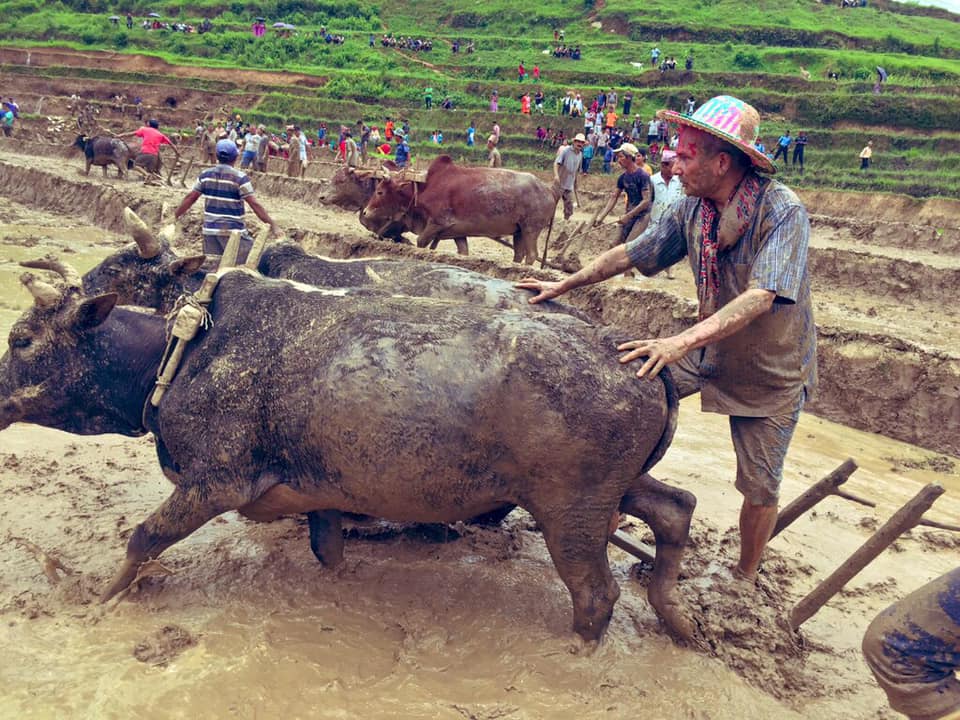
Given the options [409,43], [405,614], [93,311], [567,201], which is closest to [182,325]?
[93,311]

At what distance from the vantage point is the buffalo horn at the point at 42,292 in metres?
4.24

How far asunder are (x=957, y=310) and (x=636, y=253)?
402 inches

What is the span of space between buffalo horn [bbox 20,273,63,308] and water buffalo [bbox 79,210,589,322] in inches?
13.4

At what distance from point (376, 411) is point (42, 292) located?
194 cm

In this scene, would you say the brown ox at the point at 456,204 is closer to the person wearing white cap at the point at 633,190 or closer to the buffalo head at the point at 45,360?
the person wearing white cap at the point at 633,190

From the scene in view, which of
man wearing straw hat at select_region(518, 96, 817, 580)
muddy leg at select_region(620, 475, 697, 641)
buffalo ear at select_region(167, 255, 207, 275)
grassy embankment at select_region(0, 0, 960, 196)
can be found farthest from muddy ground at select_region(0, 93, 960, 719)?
grassy embankment at select_region(0, 0, 960, 196)

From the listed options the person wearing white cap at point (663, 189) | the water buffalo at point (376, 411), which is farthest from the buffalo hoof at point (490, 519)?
the person wearing white cap at point (663, 189)

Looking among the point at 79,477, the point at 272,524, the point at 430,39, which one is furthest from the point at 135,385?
the point at 430,39

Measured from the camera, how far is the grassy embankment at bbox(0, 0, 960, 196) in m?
29.4

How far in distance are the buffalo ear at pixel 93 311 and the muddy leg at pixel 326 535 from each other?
1.51 m

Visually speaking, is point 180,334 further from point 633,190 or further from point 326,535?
point 633,190

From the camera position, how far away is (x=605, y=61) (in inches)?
1781

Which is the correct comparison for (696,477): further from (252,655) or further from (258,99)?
(258,99)

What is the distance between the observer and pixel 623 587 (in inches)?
186
